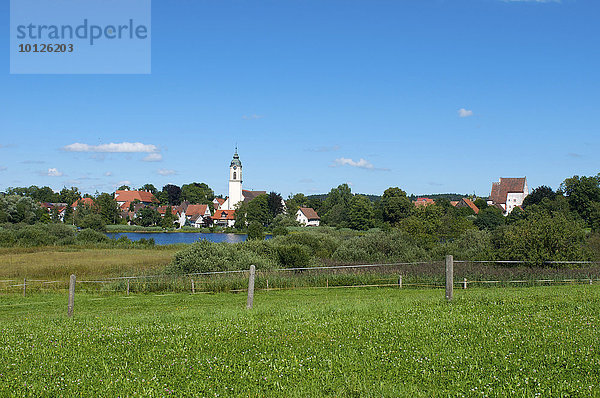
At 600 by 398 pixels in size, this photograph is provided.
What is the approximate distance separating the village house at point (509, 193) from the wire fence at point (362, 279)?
116308mm

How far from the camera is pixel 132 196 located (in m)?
186

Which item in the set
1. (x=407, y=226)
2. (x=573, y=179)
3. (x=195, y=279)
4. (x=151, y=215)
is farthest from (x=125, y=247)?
(x=573, y=179)

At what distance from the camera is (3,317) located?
17.4 metres

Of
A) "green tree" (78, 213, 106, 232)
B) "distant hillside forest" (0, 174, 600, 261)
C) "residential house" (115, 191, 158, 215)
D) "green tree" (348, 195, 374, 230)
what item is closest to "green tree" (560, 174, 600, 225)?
"distant hillside forest" (0, 174, 600, 261)

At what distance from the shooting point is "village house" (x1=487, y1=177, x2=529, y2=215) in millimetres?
135250

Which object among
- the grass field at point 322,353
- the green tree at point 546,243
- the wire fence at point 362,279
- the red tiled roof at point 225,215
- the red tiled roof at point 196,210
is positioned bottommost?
the wire fence at point 362,279

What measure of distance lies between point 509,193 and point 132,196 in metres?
130

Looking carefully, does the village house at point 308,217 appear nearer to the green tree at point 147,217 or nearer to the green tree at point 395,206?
the green tree at point 395,206

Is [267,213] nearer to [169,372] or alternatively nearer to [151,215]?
[151,215]

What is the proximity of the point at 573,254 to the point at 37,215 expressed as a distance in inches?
3773

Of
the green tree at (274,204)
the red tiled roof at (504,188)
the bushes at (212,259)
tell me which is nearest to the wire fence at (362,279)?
the bushes at (212,259)

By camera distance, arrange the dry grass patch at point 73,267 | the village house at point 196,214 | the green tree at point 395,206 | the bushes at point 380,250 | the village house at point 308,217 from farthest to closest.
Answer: the village house at point 196,214
the village house at point 308,217
the green tree at point 395,206
the bushes at point 380,250
the dry grass patch at point 73,267

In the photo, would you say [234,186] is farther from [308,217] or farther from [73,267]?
[73,267]

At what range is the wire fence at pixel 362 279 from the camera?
2431 cm
